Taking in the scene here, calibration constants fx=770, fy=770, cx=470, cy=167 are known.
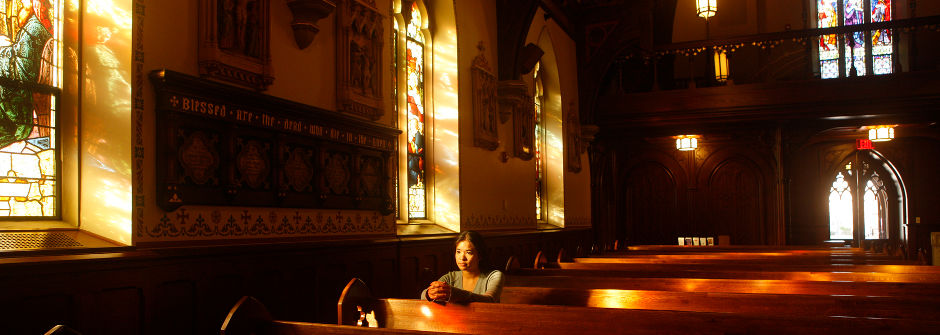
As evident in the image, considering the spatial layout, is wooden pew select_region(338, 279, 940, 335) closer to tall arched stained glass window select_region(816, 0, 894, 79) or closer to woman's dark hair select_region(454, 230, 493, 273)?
woman's dark hair select_region(454, 230, 493, 273)

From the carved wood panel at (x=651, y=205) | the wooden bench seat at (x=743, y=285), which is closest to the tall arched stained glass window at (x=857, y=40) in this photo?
the carved wood panel at (x=651, y=205)

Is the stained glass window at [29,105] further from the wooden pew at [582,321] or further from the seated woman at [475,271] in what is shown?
the seated woman at [475,271]

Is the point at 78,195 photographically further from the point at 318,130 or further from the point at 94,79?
the point at 318,130

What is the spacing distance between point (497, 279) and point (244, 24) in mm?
2458

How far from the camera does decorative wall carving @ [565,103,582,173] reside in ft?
45.6

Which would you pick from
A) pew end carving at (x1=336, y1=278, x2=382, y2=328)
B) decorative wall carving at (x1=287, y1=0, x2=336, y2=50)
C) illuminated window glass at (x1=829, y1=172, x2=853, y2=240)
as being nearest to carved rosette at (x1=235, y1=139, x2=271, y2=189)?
decorative wall carving at (x1=287, y1=0, x2=336, y2=50)

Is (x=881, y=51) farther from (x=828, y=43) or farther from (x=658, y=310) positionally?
(x=658, y=310)

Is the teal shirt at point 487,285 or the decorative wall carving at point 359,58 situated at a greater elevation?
the decorative wall carving at point 359,58

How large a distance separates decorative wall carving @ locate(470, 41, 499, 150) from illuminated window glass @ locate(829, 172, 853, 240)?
36.8ft

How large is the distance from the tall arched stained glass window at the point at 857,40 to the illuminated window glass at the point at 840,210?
2.63m

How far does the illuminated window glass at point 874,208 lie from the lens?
720 inches

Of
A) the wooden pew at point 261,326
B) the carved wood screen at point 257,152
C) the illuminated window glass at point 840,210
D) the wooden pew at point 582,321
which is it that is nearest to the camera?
the wooden pew at point 582,321

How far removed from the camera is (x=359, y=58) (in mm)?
6816

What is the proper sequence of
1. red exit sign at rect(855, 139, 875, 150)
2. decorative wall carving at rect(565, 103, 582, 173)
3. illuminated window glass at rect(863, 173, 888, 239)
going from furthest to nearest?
illuminated window glass at rect(863, 173, 888, 239)
red exit sign at rect(855, 139, 875, 150)
decorative wall carving at rect(565, 103, 582, 173)
